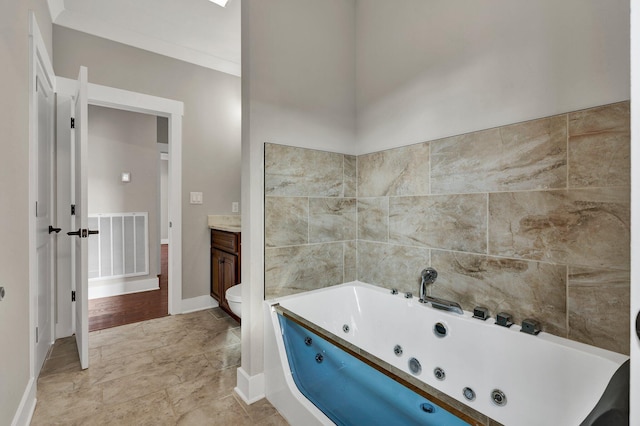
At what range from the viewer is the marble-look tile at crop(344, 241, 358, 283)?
7.29 feet

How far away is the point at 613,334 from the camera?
45.3 inches

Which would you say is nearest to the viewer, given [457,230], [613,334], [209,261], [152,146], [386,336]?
[613,334]

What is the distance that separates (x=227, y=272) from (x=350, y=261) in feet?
4.33

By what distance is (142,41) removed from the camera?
2906 mm

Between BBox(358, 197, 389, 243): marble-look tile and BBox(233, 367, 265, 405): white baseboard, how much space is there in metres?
1.13

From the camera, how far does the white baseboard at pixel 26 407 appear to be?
1.41 metres

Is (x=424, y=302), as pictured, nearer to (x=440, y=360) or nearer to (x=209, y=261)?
(x=440, y=360)

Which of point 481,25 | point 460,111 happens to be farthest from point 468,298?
point 481,25

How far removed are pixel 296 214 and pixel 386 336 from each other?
918 mm

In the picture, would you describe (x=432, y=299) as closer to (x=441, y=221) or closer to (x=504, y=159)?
(x=441, y=221)

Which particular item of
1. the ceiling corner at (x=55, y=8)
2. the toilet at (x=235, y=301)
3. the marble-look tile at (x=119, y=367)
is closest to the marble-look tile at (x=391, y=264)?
the toilet at (x=235, y=301)

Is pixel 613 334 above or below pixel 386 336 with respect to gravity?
above

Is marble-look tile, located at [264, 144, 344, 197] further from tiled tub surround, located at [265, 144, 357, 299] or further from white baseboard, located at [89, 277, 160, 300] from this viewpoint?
white baseboard, located at [89, 277, 160, 300]

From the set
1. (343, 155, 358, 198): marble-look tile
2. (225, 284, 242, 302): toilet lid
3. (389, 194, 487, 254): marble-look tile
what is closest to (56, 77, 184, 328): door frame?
(225, 284, 242, 302): toilet lid
